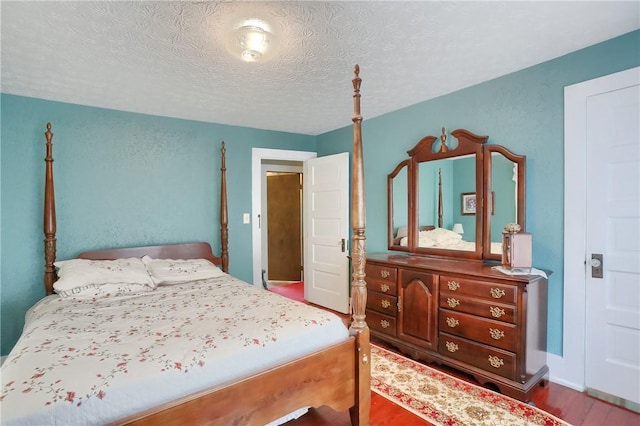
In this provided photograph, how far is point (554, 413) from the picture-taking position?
200 centimetres

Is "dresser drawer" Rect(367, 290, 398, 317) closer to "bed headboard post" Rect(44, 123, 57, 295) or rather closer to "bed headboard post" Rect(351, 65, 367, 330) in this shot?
"bed headboard post" Rect(351, 65, 367, 330)

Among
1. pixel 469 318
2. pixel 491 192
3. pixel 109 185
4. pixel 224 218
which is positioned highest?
pixel 109 185

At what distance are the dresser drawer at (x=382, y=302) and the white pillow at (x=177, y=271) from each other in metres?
1.49

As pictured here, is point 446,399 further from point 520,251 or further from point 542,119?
point 542,119

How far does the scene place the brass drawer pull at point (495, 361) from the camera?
7.22 feet

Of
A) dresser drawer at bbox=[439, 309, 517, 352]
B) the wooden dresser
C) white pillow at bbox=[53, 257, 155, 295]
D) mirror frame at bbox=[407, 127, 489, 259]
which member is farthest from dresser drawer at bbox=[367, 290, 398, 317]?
white pillow at bbox=[53, 257, 155, 295]

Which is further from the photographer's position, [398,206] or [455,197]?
[398,206]

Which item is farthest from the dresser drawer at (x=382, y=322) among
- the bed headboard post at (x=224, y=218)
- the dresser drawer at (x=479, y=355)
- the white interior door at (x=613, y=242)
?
the bed headboard post at (x=224, y=218)

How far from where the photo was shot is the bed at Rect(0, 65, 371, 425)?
121 centimetres

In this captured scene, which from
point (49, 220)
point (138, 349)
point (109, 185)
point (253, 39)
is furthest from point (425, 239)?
point (49, 220)

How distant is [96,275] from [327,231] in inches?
97.2

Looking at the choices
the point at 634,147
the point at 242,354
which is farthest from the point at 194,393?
the point at 634,147

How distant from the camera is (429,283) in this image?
261cm

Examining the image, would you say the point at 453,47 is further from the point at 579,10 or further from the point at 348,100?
the point at 348,100
